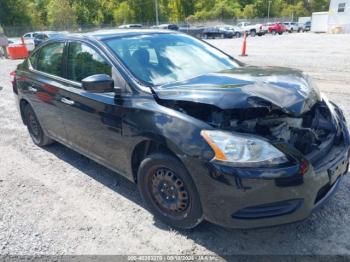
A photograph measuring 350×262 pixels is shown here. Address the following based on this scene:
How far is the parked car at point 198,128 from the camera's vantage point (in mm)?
2404

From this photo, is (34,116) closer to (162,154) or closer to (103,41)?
(103,41)

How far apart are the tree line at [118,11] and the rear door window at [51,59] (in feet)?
175

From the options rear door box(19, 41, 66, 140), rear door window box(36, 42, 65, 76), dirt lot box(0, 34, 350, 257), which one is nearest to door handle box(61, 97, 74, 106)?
rear door box(19, 41, 66, 140)

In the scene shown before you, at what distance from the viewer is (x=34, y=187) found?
3912 mm

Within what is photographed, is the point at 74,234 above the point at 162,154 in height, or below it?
below

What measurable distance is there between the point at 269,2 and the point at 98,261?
3208 inches

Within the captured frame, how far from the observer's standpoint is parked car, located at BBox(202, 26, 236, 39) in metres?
37.7

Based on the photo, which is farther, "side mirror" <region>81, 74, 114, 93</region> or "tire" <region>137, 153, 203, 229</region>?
"side mirror" <region>81, 74, 114, 93</region>

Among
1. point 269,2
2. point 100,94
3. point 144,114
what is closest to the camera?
point 144,114

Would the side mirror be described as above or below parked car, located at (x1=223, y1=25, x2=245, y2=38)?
above

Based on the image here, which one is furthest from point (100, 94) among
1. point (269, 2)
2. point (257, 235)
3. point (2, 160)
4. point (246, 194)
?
point (269, 2)

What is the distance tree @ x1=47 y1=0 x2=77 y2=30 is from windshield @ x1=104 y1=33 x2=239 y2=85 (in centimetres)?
5454

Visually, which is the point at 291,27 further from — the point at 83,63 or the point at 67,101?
the point at 67,101

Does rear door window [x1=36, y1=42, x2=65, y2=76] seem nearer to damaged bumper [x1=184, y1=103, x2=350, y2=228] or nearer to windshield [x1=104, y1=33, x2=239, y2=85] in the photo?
windshield [x1=104, y1=33, x2=239, y2=85]
